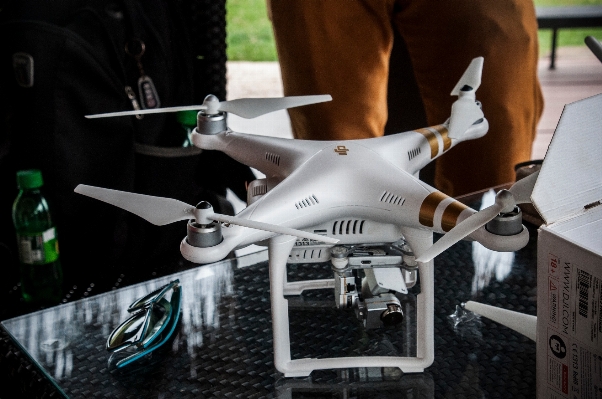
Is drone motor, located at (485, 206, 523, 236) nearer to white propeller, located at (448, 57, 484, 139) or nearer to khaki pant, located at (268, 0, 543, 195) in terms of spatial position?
white propeller, located at (448, 57, 484, 139)

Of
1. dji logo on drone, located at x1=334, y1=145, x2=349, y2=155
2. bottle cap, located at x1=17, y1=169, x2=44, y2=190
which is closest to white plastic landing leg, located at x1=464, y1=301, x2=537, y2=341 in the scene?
dji logo on drone, located at x1=334, y1=145, x2=349, y2=155

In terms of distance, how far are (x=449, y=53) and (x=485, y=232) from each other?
2.40 feet

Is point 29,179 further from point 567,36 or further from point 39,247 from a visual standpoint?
point 567,36

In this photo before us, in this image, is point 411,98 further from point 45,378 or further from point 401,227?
point 45,378

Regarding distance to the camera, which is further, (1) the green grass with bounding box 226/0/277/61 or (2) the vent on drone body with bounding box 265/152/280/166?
(1) the green grass with bounding box 226/0/277/61

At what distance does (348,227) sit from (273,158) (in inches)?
4.6

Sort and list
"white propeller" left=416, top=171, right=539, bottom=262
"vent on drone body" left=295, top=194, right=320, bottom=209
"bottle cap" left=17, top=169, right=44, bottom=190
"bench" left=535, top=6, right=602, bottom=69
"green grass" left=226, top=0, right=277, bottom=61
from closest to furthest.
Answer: "white propeller" left=416, top=171, right=539, bottom=262
"vent on drone body" left=295, top=194, right=320, bottom=209
"bottle cap" left=17, top=169, right=44, bottom=190
"bench" left=535, top=6, right=602, bottom=69
"green grass" left=226, top=0, right=277, bottom=61

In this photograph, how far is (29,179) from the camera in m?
1.19

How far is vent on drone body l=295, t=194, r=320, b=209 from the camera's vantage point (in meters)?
0.73

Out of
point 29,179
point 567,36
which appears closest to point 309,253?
point 29,179

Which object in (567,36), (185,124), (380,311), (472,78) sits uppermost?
(472,78)

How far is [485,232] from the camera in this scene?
2.22 feet

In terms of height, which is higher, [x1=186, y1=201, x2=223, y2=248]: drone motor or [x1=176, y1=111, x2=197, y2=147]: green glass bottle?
[x1=186, y1=201, x2=223, y2=248]: drone motor

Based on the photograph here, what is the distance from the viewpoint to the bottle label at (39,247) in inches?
48.9
